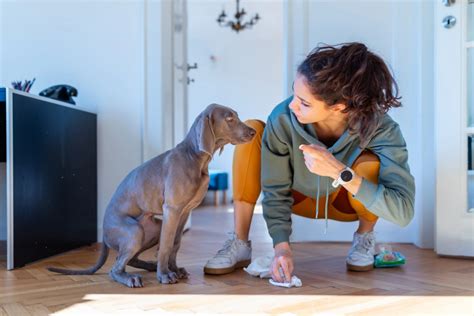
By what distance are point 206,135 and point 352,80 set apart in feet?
1.40

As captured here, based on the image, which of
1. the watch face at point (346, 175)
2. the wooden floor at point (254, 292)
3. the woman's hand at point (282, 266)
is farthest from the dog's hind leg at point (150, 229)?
the watch face at point (346, 175)

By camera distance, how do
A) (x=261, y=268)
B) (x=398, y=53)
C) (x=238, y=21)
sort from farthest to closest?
1. (x=238, y=21)
2. (x=398, y=53)
3. (x=261, y=268)

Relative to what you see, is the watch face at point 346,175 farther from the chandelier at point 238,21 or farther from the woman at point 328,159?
the chandelier at point 238,21

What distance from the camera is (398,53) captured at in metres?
2.36

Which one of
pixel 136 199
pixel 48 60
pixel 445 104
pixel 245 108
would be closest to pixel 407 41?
pixel 445 104

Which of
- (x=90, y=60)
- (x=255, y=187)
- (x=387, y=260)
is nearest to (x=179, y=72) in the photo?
(x=90, y=60)

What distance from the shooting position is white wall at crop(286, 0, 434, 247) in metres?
2.26

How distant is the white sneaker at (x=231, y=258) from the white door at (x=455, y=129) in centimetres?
79

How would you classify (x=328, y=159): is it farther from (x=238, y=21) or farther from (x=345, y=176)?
Result: (x=238, y=21)

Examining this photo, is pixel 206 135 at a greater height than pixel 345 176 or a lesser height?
greater

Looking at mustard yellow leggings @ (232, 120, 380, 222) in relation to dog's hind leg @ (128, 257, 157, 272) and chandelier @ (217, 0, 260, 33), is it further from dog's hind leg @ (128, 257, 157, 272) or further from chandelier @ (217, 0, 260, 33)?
chandelier @ (217, 0, 260, 33)

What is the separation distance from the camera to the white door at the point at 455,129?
1953mm

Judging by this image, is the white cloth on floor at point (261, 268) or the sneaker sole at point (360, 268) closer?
the white cloth on floor at point (261, 268)

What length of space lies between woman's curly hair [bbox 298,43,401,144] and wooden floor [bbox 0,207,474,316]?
18.4 inches
